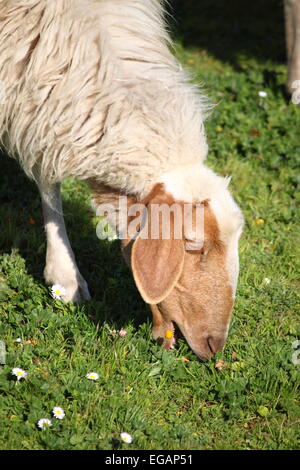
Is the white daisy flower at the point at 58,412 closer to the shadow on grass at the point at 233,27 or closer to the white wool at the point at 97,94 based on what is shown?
the white wool at the point at 97,94

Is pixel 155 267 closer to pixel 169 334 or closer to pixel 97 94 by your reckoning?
pixel 169 334

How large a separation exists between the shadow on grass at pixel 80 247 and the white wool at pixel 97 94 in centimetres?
103

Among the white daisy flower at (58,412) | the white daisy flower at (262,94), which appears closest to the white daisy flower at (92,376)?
the white daisy flower at (58,412)

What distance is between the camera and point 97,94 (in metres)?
3.56

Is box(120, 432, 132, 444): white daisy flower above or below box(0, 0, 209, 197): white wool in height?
below

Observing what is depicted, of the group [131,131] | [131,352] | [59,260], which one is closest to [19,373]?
[131,352]

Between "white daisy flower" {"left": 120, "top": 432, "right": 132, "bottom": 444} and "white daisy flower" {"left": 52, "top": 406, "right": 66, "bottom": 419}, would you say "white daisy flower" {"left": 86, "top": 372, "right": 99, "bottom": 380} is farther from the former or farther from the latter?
"white daisy flower" {"left": 120, "top": 432, "right": 132, "bottom": 444}

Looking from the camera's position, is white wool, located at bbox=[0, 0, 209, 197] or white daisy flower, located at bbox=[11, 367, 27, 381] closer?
white wool, located at bbox=[0, 0, 209, 197]

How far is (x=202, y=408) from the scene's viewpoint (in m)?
3.86

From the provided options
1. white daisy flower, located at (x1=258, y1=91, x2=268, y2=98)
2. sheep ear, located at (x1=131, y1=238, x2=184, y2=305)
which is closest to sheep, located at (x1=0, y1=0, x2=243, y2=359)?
sheep ear, located at (x1=131, y1=238, x2=184, y2=305)

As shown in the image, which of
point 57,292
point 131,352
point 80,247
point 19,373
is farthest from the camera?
point 80,247

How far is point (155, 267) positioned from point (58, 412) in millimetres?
871

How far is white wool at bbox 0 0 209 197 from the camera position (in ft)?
11.5

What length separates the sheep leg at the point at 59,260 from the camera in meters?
4.45
